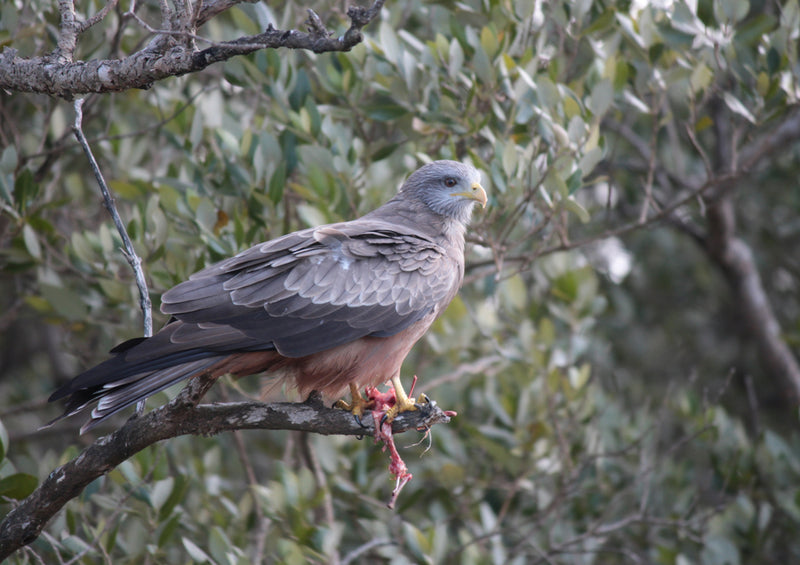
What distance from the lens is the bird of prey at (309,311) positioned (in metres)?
3.71

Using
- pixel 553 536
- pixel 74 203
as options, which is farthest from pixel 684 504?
pixel 74 203

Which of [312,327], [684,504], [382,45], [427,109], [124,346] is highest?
[382,45]

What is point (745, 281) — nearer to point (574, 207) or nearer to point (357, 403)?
point (574, 207)

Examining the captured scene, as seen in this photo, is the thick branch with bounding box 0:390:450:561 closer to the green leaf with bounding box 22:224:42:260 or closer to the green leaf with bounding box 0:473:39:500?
the green leaf with bounding box 0:473:39:500

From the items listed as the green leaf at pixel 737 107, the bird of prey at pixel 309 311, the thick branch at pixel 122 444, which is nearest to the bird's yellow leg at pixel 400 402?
the bird of prey at pixel 309 311

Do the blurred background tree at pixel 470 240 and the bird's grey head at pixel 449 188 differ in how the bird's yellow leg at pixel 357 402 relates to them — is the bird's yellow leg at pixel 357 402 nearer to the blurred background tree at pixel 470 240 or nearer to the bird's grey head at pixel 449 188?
the blurred background tree at pixel 470 240

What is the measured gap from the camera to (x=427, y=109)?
Result: 543cm

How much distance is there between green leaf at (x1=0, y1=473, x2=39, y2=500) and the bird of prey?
888mm

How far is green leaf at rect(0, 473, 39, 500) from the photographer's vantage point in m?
4.03

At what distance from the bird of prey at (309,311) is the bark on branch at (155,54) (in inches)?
45.2

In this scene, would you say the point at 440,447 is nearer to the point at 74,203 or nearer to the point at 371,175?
the point at 371,175

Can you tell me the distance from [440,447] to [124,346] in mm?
3068

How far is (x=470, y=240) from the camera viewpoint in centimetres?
542

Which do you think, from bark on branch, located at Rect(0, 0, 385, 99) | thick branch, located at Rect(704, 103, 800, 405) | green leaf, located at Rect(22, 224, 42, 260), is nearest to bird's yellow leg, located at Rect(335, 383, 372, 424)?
bark on branch, located at Rect(0, 0, 385, 99)
